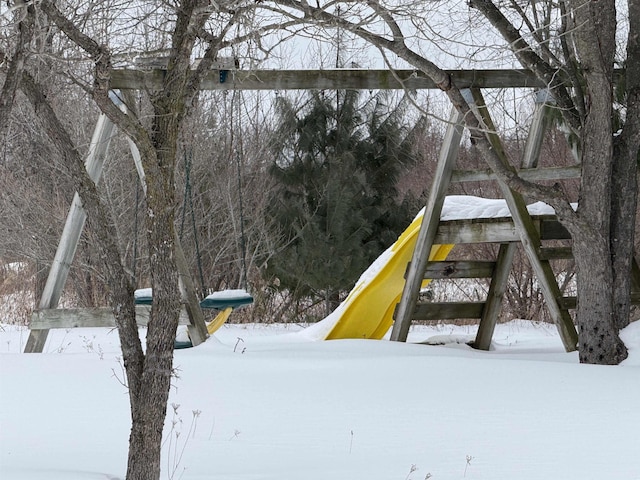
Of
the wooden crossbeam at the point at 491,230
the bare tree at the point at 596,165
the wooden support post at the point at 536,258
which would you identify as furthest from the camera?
the wooden crossbeam at the point at 491,230

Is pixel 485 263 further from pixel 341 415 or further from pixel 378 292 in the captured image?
pixel 341 415

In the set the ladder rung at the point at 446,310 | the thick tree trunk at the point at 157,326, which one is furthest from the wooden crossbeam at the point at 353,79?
the thick tree trunk at the point at 157,326

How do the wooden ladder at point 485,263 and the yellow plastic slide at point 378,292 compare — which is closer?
the wooden ladder at point 485,263

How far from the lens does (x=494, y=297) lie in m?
7.63

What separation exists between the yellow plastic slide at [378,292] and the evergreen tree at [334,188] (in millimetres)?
4085

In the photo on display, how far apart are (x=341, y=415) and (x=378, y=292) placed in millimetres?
3177

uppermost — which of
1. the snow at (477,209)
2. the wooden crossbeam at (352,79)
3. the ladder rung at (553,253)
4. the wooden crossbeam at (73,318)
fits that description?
the wooden crossbeam at (352,79)

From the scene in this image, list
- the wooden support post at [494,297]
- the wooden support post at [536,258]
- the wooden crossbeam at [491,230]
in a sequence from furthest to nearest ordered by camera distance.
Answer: the wooden support post at [494,297] → the wooden crossbeam at [491,230] → the wooden support post at [536,258]

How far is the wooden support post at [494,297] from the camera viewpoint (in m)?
7.60

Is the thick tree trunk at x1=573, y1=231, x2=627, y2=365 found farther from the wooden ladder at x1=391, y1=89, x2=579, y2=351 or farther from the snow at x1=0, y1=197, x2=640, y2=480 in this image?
the wooden ladder at x1=391, y1=89, x2=579, y2=351

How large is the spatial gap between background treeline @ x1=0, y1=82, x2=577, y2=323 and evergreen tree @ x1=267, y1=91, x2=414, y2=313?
0.02 meters

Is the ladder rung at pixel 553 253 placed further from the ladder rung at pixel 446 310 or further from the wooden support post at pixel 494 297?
the ladder rung at pixel 446 310

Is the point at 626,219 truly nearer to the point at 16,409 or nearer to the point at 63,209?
the point at 16,409

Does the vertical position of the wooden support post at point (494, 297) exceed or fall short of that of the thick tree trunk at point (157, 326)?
it falls short
